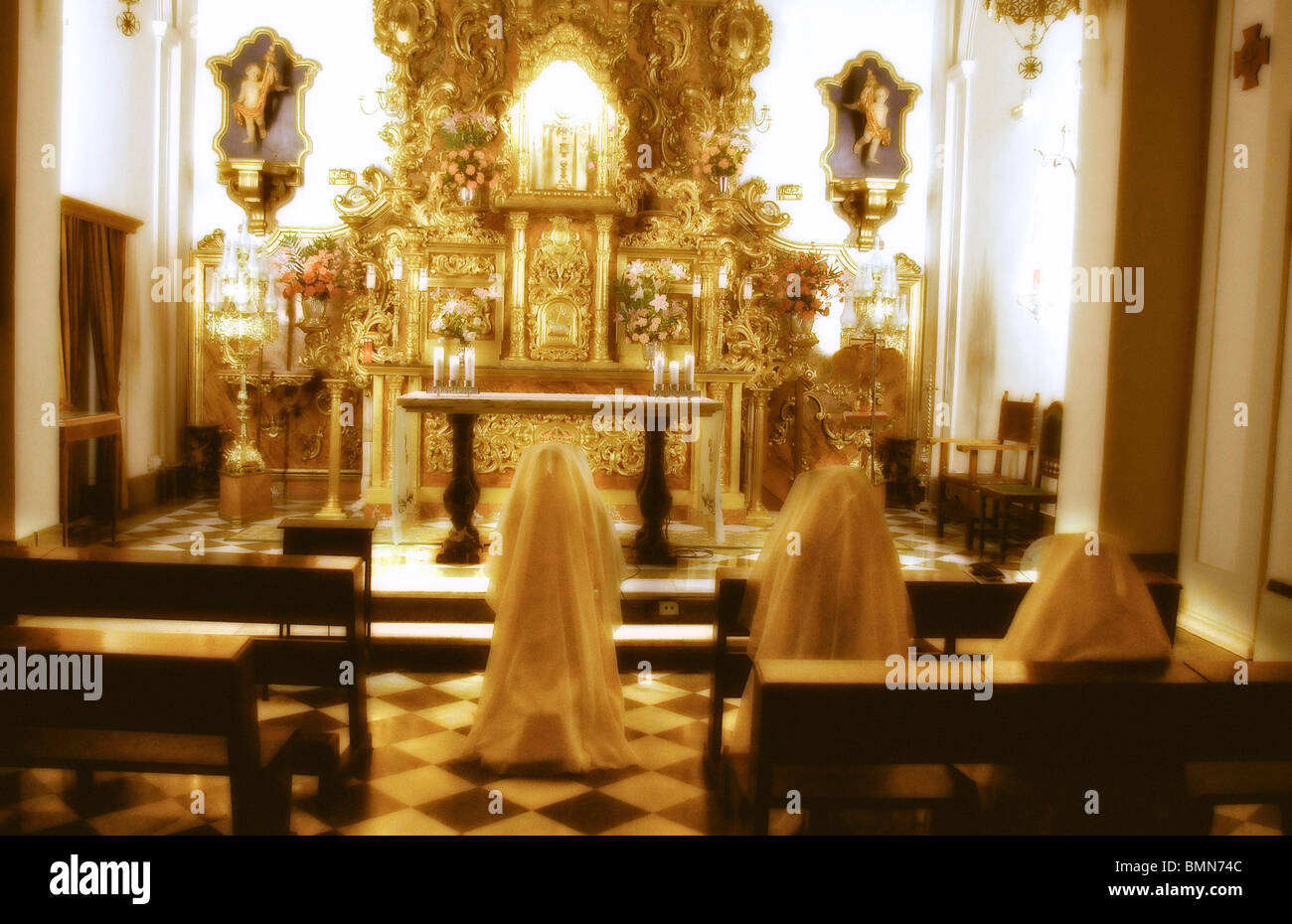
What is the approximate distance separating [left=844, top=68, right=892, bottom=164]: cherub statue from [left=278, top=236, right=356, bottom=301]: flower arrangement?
15.6ft

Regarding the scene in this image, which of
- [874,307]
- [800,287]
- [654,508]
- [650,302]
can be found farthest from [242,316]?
[874,307]

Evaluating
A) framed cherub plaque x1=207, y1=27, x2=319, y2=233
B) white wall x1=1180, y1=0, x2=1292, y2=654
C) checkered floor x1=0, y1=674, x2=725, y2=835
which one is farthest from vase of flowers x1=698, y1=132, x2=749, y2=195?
checkered floor x1=0, y1=674, x2=725, y2=835

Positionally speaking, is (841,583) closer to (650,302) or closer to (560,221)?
(650,302)

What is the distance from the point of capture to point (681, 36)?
9.05m

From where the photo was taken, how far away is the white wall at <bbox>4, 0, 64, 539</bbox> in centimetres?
516

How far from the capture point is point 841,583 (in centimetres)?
338

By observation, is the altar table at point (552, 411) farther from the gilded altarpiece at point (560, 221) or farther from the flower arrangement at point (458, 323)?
the gilded altarpiece at point (560, 221)

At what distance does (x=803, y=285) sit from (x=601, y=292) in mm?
1716

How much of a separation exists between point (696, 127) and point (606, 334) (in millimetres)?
2005

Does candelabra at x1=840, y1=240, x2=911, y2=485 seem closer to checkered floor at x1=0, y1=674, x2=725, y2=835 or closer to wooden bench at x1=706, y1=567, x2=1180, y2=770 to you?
wooden bench at x1=706, y1=567, x2=1180, y2=770

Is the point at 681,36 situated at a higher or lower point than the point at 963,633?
higher

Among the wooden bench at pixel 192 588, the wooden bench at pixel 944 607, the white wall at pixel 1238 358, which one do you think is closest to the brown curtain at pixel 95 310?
the wooden bench at pixel 192 588
